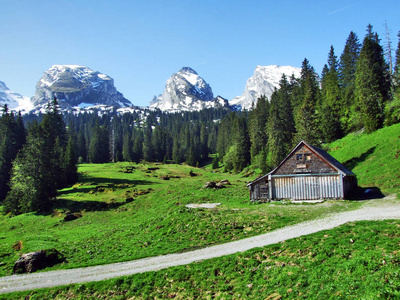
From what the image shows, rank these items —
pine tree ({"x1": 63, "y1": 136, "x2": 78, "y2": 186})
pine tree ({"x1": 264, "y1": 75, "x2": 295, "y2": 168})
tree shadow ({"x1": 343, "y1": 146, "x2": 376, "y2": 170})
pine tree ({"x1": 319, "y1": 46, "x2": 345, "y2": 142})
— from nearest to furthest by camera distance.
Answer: tree shadow ({"x1": 343, "y1": 146, "x2": 376, "y2": 170}), pine tree ({"x1": 319, "y1": 46, "x2": 345, "y2": 142}), pine tree ({"x1": 264, "y1": 75, "x2": 295, "y2": 168}), pine tree ({"x1": 63, "y1": 136, "x2": 78, "y2": 186})

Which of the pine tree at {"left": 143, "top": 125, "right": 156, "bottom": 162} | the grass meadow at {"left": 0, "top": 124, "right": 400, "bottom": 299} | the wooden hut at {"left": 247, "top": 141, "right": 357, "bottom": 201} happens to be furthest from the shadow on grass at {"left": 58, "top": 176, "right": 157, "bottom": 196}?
the pine tree at {"left": 143, "top": 125, "right": 156, "bottom": 162}

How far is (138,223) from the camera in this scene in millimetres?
34938

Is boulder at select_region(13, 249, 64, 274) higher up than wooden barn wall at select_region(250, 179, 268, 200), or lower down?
lower down

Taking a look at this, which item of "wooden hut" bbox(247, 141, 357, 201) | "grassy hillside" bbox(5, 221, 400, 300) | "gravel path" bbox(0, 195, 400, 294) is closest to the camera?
"grassy hillside" bbox(5, 221, 400, 300)

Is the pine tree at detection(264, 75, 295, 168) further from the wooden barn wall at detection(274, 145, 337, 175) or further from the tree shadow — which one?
the wooden barn wall at detection(274, 145, 337, 175)

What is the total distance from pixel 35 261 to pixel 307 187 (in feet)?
111

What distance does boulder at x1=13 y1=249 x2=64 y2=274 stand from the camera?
22328 millimetres

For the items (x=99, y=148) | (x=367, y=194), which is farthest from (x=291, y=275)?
(x=99, y=148)

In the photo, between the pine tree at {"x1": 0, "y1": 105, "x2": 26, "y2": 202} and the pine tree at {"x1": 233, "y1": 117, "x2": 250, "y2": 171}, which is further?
the pine tree at {"x1": 233, "y1": 117, "x2": 250, "y2": 171}

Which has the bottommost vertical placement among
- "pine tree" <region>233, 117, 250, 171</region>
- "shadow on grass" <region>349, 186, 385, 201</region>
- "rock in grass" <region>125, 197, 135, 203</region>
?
"rock in grass" <region>125, 197, 135, 203</region>

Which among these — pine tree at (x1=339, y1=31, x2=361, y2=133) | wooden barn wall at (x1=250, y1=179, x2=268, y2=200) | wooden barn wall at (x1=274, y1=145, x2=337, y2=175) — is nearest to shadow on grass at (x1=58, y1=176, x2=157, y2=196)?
wooden barn wall at (x1=250, y1=179, x2=268, y2=200)

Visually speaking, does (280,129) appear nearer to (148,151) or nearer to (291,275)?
(291,275)

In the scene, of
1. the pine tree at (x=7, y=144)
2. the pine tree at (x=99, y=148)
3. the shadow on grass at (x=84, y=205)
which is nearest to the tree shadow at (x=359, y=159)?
the shadow on grass at (x=84, y=205)

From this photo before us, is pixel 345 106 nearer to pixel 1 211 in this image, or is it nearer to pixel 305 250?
pixel 305 250
